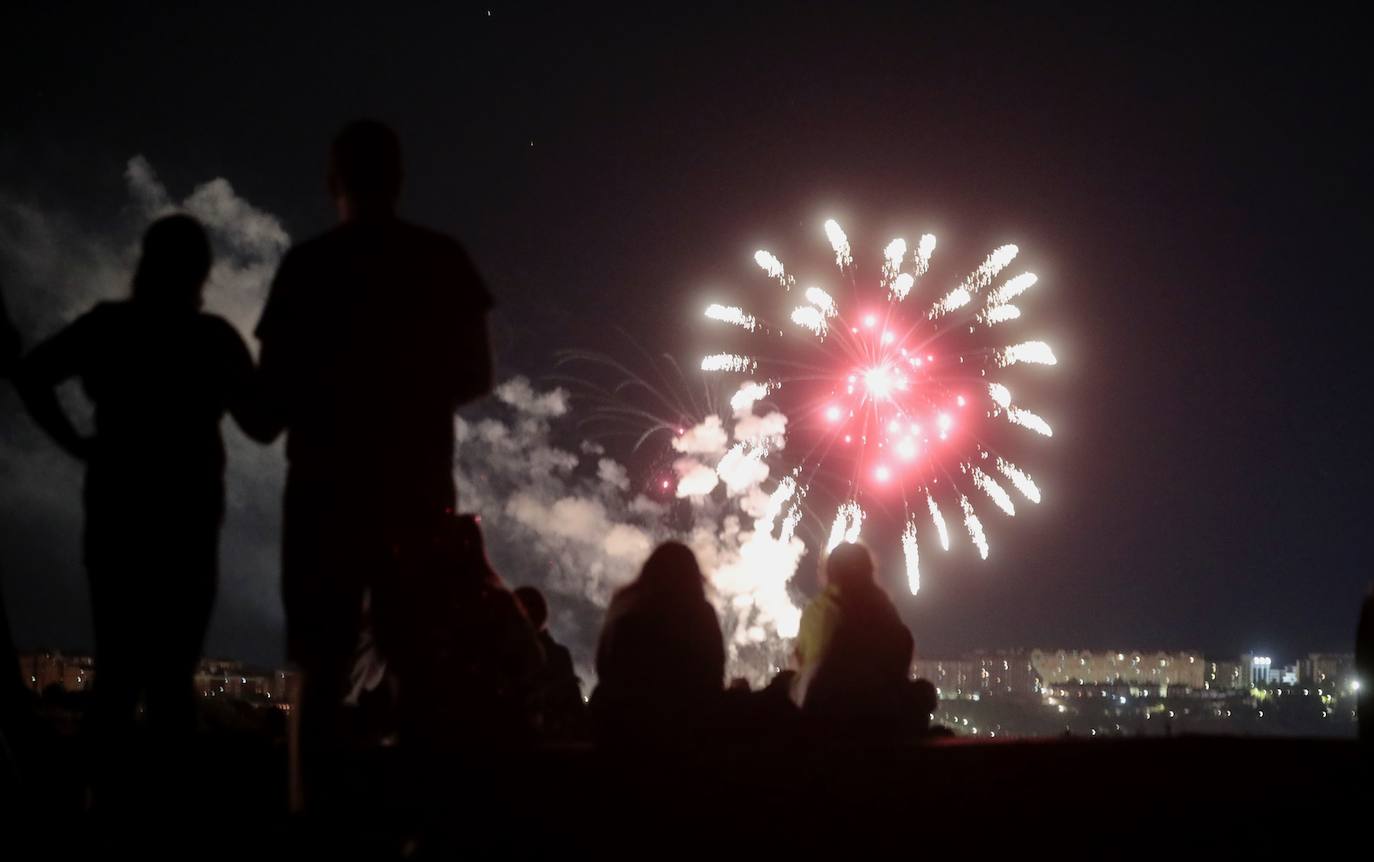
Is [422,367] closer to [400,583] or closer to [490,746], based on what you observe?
[400,583]

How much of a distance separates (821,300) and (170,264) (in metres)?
16.7

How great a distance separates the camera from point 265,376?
3.99 meters

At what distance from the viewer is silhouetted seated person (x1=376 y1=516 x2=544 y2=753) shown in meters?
4.02

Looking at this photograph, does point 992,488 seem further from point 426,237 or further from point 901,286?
point 426,237

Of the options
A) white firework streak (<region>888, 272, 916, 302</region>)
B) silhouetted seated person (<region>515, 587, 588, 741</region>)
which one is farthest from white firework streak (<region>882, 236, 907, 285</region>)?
silhouetted seated person (<region>515, 587, 588, 741</region>)

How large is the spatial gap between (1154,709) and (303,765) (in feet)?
266

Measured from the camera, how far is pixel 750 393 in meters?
21.3

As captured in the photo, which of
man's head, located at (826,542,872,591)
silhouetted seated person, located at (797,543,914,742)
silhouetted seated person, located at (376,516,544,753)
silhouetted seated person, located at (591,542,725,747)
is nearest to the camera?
silhouetted seated person, located at (376,516,544,753)

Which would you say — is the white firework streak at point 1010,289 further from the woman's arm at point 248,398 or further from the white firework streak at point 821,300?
the woman's arm at point 248,398

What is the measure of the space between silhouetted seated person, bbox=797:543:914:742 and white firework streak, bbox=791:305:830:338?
13.0 metres

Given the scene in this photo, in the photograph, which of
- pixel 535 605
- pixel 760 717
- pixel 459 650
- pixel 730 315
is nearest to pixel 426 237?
pixel 459 650

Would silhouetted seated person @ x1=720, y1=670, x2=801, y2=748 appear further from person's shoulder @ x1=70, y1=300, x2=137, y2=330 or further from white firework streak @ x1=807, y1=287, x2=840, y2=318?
white firework streak @ x1=807, y1=287, x2=840, y2=318

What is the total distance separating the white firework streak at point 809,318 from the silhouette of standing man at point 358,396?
16.4m

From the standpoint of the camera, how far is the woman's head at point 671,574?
5.88 metres
